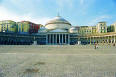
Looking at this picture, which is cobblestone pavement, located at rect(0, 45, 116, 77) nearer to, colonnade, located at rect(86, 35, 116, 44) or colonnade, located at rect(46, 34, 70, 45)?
colonnade, located at rect(46, 34, 70, 45)

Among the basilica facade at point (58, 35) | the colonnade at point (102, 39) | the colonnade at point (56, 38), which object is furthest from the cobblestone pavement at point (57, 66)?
the colonnade at point (102, 39)

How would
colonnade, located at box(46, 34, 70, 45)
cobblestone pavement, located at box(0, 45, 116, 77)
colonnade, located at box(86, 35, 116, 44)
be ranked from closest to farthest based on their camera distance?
cobblestone pavement, located at box(0, 45, 116, 77)
colonnade, located at box(86, 35, 116, 44)
colonnade, located at box(46, 34, 70, 45)

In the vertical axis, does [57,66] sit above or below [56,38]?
below

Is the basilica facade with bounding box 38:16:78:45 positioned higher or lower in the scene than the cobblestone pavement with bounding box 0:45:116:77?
higher

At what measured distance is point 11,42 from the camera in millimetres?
76562

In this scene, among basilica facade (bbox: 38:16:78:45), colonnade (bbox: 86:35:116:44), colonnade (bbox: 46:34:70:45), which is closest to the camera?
colonnade (bbox: 86:35:116:44)

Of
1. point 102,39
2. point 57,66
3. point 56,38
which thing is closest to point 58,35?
point 56,38

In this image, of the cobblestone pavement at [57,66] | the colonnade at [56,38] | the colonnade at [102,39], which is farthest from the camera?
the colonnade at [56,38]

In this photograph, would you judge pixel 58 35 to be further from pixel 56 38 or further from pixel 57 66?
pixel 57 66

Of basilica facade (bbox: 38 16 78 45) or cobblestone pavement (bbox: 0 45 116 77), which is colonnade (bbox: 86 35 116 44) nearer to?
basilica facade (bbox: 38 16 78 45)

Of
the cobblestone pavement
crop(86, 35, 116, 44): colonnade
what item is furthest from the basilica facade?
the cobblestone pavement

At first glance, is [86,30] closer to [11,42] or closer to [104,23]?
[104,23]

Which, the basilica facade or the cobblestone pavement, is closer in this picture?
the cobblestone pavement

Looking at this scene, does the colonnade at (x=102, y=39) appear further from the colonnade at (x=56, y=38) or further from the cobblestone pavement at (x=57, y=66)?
the cobblestone pavement at (x=57, y=66)
